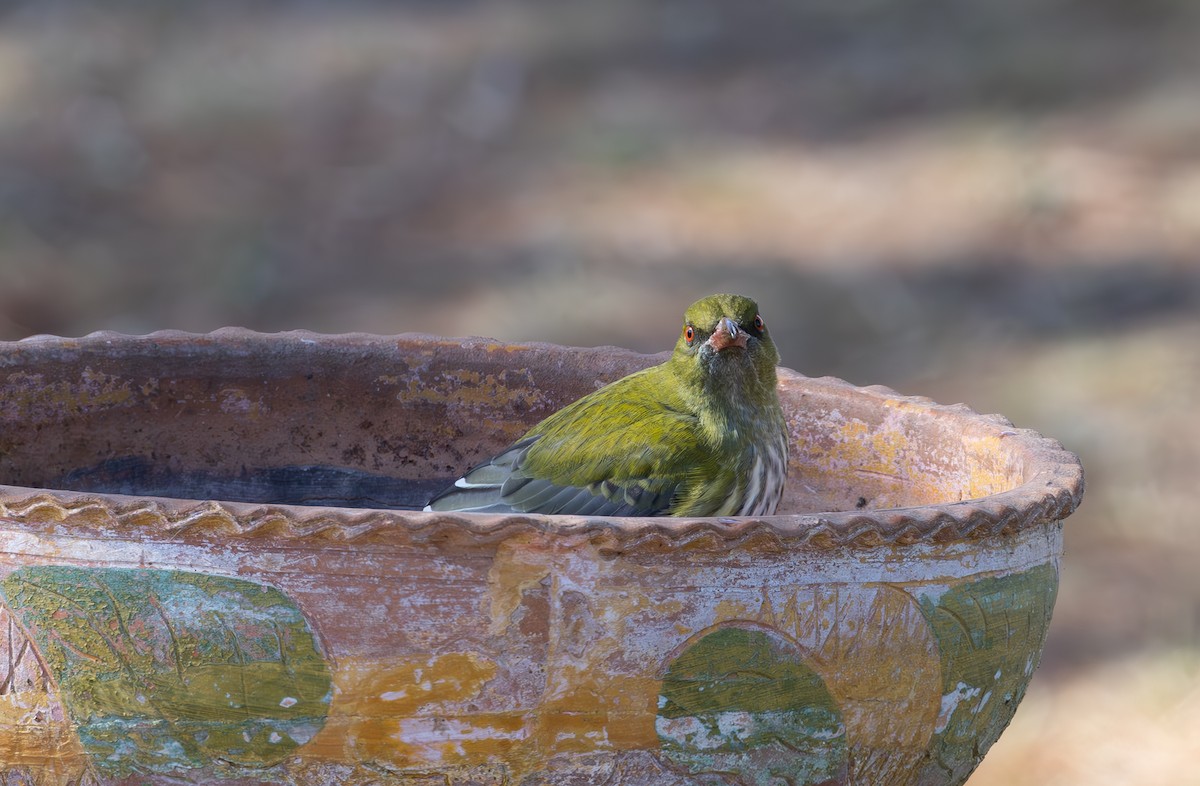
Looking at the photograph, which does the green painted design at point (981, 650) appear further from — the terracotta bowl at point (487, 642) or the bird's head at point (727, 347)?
the bird's head at point (727, 347)

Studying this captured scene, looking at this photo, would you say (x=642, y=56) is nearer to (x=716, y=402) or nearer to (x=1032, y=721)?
(x=1032, y=721)

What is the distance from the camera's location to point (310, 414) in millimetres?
3258

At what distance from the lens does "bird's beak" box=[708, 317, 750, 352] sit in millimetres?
2770

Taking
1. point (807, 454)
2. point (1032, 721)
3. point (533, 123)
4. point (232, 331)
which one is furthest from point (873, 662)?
point (533, 123)

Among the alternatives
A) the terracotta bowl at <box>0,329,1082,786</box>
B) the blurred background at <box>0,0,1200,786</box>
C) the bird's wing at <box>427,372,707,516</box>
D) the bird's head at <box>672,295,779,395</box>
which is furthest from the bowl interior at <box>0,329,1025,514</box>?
the blurred background at <box>0,0,1200,786</box>

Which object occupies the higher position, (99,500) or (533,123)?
(533,123)

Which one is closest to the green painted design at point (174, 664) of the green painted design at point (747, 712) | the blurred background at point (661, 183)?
the green painted design at point (747, 712)

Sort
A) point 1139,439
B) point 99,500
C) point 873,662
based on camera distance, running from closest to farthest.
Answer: point 99,500 < point 873,662 < point 1139,439

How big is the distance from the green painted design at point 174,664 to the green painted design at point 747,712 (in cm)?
42

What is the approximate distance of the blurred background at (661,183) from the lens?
283 inches

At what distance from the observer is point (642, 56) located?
9.41 metres

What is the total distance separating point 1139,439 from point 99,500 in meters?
5.01

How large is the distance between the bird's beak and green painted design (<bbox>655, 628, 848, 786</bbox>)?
37.8 inches

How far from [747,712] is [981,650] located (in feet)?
1.16
